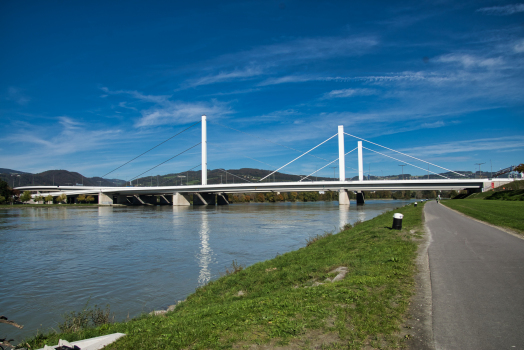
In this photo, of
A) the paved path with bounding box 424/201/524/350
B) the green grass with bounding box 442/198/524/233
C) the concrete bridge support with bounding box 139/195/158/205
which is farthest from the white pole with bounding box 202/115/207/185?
the paved path with bounding box 424/201/524/350

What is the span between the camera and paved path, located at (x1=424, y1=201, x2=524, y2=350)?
361 cm

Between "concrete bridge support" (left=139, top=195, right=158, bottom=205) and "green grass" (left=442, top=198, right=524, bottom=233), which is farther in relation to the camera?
"concrete bridge support" (left=139, top=195, right=158, bottom=205)

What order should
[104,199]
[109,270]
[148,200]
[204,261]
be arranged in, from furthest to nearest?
[148,200], [104,199], [204,261], [109,270]

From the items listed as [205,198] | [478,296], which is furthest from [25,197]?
[478,296]

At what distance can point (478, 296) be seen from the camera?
16.0ft

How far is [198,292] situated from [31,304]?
12.6 feet

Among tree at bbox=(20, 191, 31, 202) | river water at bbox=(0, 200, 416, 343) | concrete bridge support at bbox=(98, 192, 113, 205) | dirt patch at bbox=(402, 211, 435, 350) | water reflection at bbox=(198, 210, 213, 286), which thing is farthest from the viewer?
tree at bbox=(20, 191, 31, 202)

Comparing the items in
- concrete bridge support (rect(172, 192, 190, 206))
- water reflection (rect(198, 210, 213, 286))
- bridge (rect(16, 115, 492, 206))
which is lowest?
water reflection (rect(198, 210, 213, 286))

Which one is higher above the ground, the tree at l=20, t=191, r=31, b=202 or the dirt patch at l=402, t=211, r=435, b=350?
the tree at l=20, t=191, r=31, b=202

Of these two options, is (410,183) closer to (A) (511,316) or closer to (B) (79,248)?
(B) (79,248)

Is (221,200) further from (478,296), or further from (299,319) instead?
(299,319)

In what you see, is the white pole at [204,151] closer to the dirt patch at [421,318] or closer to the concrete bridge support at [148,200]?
the concrete bridge support at [148,200]

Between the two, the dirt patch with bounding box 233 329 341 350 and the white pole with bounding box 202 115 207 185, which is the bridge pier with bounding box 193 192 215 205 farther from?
the dirt patch with bounding box 233 329 341 350

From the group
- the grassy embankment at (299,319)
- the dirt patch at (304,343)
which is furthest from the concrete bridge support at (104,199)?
the dirt patch at (304,343)
